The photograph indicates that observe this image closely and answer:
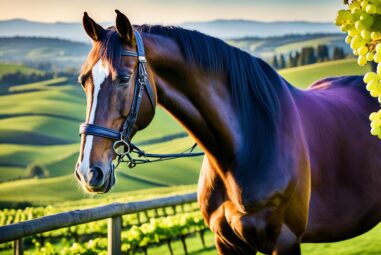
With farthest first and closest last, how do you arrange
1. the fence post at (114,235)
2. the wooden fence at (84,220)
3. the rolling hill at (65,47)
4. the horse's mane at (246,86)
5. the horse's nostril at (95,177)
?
the rolling hill at (65,47) → the fence post at (114,235) → the wooden fence at (84,220) → the horse's mane at (246,86) → the horse's nostril at (95,177)

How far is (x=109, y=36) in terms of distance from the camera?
2.90 m

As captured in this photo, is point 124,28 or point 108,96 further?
point 124,28

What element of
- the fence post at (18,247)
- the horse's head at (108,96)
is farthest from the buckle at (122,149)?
the fence post at (18,247)

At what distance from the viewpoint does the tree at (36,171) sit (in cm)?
2238

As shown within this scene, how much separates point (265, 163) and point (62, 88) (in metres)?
36.1

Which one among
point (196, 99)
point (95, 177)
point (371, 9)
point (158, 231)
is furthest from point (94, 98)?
point (158, 231)

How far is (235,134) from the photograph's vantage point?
3291 mm

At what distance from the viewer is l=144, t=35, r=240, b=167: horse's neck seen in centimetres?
308

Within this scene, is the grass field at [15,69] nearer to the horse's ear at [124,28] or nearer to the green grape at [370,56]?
the horse's ear at [124,28]

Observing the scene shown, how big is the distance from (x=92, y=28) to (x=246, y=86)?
39.9 inches

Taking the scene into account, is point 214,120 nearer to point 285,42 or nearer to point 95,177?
point 95,177

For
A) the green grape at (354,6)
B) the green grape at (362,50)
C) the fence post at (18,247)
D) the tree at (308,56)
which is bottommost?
the tree at (308,56)

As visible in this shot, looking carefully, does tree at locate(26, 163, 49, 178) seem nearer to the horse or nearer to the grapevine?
the grapevine

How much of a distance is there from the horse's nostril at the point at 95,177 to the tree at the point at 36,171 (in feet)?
66.5
